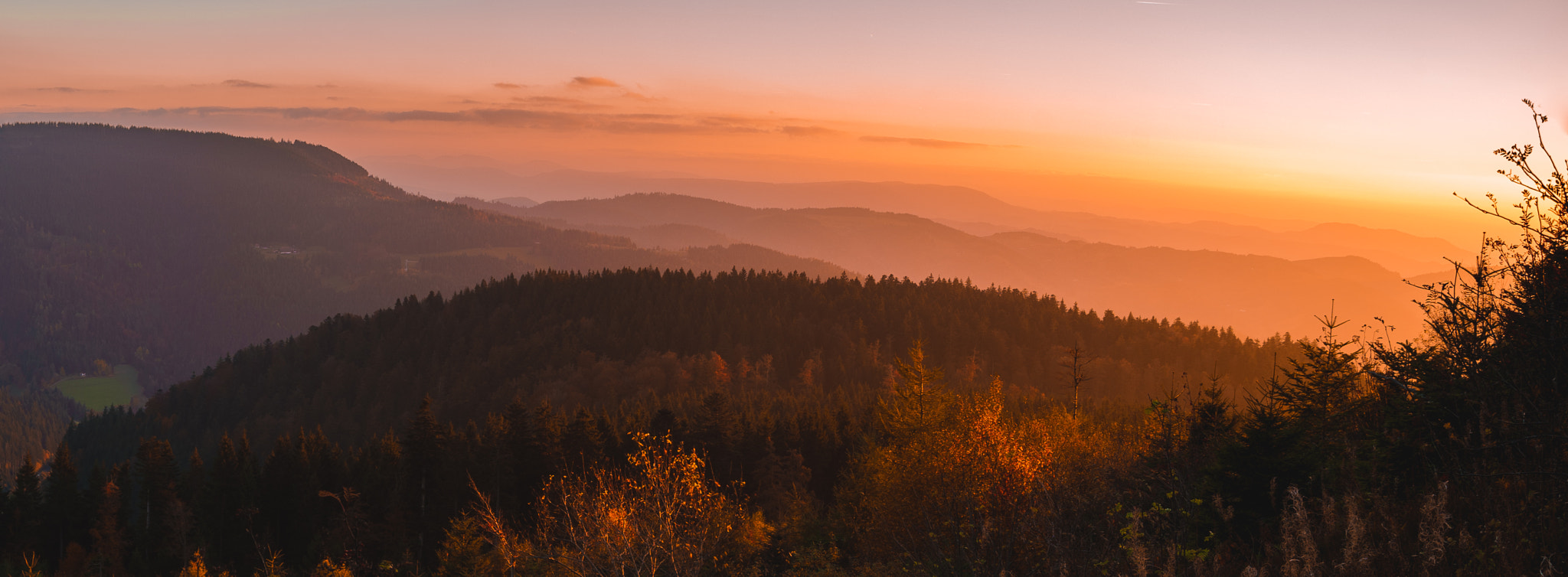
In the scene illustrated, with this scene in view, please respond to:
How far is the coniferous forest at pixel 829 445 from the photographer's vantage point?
34.6 feet

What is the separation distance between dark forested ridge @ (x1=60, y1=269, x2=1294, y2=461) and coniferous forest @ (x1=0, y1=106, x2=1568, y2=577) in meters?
0.81

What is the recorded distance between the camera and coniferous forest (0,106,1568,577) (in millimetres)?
10547

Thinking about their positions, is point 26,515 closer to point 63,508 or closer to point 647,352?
point 63,508

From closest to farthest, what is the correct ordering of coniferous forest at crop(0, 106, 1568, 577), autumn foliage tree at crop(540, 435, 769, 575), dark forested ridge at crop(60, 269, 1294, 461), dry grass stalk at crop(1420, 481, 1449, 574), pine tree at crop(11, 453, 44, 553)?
dry grass stalk at crop(1420, 481, 1449, 574)
coniferous forest at crop(0, 106, 1568, 577)
autumn foliage tree at crop(540, 435, 769, 575)
pine tree at crop(11, 453, 44, 553)
dark forested ridge at crop(60, 269, 1294, 461)

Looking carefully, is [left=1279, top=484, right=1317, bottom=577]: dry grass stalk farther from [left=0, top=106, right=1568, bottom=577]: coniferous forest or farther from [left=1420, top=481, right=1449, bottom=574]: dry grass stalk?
[left=1420, top=481, right=1449, bottom=574]: dry grass stalk

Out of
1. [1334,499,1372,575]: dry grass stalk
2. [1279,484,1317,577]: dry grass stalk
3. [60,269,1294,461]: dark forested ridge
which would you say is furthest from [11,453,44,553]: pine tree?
[1334,499,1372,575]: dry grass stalk

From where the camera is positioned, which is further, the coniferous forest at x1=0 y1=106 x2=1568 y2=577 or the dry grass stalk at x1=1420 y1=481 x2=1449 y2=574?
the coniferous forest at x1=0 y1=106 x2=1568 y2=577

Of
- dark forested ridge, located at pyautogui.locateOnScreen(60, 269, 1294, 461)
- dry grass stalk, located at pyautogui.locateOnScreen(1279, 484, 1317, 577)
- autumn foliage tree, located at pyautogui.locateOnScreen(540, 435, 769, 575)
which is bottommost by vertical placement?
dark forested ridge, located at pyautogui.locateOnScreen(60, 269, 1294, 461)

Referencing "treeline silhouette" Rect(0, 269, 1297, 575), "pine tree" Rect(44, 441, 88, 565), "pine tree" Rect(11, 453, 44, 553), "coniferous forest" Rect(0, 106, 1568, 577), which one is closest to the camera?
"coniferous forest" Rect(0, 106, 1568, 577)

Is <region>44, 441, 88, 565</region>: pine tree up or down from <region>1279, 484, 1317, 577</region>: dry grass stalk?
down

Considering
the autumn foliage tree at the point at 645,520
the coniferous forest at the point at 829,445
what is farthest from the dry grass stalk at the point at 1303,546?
the autumn foliage tree at the point at 645,520

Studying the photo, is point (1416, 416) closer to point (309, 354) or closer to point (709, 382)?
point (709, 382)

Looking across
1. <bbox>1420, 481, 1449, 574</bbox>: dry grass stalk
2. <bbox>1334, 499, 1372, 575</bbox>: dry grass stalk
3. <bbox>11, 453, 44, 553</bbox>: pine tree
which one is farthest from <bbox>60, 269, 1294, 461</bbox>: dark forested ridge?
<bbox>1420, 481, 1449, 574</bbox>: dry grass stalk

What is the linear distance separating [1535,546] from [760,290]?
175053 millimetres
